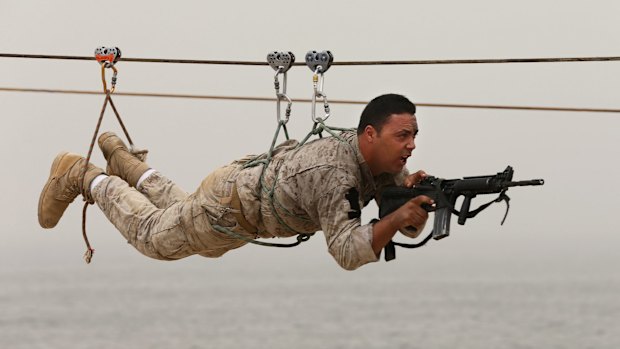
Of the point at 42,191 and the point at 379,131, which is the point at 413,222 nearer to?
the point at 379,131

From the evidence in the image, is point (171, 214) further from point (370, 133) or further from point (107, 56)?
point (370, 133)

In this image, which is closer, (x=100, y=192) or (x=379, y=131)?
(x=379, y=131)

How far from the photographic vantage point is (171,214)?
11.2 metres

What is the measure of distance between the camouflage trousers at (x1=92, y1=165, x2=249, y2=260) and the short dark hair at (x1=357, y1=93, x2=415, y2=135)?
1.37m

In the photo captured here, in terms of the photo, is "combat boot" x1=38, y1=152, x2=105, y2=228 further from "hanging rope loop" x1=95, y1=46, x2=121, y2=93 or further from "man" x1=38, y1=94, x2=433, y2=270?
"hanging rope loop" x1=95, y1=46, x2=121, y2=93

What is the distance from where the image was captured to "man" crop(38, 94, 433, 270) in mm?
9785

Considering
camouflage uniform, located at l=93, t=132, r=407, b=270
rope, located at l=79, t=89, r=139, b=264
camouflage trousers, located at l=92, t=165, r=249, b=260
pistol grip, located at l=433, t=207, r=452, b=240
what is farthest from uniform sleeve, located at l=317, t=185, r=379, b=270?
rope, located at l=79, t=89, r=139, b=264

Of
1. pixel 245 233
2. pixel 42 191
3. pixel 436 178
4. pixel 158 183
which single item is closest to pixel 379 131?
pixel 436 178

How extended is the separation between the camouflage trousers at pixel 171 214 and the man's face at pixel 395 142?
4.40 ft

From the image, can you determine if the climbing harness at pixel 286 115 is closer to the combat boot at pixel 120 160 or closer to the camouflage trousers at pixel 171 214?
the camouflage trousers at pixel 171 214

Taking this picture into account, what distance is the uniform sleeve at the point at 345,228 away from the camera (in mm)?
9594

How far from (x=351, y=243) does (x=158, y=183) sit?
2.81 metres

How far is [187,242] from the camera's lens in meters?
11.1

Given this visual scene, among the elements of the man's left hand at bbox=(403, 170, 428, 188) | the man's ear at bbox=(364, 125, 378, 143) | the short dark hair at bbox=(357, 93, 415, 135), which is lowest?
the man's left hand at bbox=(403, 170, 428, 188)
